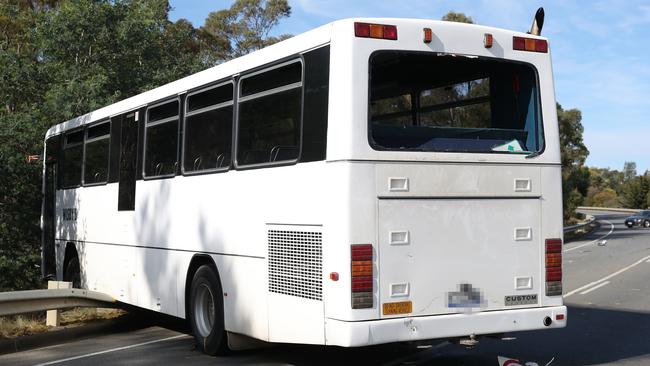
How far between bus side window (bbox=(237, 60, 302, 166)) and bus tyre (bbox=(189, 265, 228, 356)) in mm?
1523

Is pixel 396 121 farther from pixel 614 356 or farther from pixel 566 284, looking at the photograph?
pixel 566 284

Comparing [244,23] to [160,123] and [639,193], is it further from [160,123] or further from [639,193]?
[639,193]

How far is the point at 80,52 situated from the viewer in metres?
22.2

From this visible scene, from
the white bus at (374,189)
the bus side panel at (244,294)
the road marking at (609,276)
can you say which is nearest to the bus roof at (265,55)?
the white bus at (374,189)

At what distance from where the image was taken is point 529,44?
7.66m

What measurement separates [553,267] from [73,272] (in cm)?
915

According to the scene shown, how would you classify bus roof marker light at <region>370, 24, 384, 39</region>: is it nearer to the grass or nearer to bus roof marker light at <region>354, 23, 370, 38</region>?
bus roof marker light at <region>354, 23, 370, 38</region>

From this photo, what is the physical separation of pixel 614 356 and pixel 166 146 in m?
6.13

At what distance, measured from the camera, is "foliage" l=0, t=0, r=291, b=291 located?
16.9m

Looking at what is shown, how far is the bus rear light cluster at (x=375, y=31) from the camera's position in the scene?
6.71m

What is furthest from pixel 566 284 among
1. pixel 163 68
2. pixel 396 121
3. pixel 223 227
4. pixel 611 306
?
pixel 163 68

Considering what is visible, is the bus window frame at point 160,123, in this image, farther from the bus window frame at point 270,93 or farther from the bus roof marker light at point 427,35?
the bus roof marker light at point 427,35

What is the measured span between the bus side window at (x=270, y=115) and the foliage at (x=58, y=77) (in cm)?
968

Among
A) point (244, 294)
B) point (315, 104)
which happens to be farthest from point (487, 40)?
point (244, 294)
